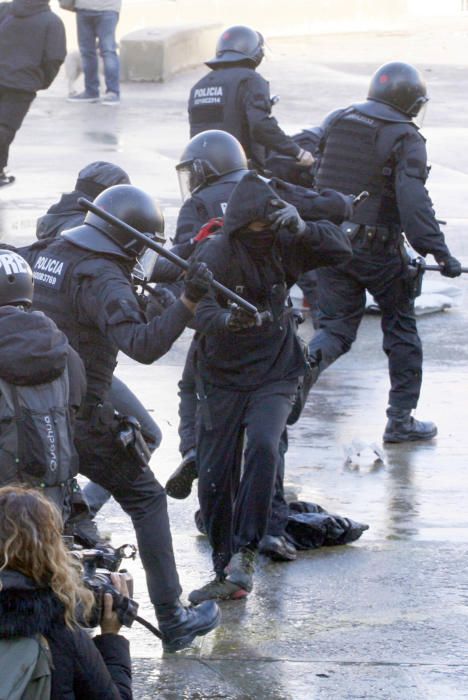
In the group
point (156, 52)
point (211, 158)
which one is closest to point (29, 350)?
point (211, 158)

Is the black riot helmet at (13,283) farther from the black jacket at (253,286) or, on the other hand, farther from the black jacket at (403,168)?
the black jacket at (403,168)

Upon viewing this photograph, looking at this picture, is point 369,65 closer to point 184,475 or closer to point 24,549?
point 184,475

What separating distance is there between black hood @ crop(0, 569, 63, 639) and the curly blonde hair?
2 centimetres

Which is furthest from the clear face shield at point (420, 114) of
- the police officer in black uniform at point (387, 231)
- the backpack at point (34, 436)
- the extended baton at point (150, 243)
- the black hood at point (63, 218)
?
the backpack at point (34, 436)

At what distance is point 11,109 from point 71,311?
822cm

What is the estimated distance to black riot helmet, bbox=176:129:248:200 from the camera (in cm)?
716

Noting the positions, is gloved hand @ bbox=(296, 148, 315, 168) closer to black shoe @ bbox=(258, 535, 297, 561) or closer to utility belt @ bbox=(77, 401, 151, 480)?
black shoe @ bbox=(258, 535, 297, 561)

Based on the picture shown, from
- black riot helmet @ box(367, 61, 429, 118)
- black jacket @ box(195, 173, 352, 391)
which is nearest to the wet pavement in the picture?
black jacket @ box(195, 173, 352, 391)

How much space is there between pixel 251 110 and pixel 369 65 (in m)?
13.5

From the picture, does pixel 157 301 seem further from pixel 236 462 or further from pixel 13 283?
Result: pixel 13 283

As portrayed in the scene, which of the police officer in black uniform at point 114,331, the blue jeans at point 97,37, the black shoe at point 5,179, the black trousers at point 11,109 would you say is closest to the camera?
the police officer in black uniform at point 114,331

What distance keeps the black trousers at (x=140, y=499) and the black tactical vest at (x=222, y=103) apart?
5452 mm

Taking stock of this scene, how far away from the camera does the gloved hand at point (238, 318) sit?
560 centimetres

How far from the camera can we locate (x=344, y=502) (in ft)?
23.3
